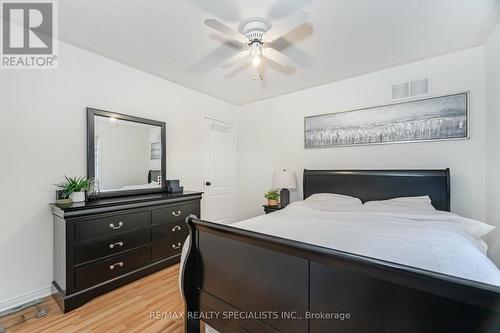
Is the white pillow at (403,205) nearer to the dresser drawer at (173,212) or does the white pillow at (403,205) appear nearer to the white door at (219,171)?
the dresser drawer at (173,212)

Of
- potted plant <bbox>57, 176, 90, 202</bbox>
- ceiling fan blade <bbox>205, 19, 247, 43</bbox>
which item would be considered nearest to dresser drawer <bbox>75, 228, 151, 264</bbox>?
potted plant <bbox>57, 176, 90, 202</bbox>

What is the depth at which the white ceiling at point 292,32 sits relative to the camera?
1827 millimetres

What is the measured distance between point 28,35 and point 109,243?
2.23 metres

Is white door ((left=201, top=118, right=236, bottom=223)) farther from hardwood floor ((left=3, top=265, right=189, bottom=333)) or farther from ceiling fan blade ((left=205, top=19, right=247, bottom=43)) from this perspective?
ceiling fan blade ((left=205, top=19, right=247, bottom=43))

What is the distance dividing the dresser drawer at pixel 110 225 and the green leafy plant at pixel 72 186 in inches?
16.4

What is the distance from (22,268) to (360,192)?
152 inches

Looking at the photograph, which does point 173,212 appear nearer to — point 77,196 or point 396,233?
point 77,196

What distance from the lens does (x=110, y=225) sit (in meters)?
2.29

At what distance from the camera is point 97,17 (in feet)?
6.45

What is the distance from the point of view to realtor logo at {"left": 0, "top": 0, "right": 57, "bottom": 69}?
191 cm

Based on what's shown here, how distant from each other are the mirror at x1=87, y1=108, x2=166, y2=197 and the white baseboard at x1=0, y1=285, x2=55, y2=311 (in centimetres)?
104

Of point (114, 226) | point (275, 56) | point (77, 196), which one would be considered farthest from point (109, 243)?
point (275, 56)

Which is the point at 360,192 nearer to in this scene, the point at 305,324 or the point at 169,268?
the point at 305,324

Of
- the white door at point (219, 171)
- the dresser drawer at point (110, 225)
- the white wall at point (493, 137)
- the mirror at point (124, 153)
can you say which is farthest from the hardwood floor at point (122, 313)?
the white wall at point (493, 137)
